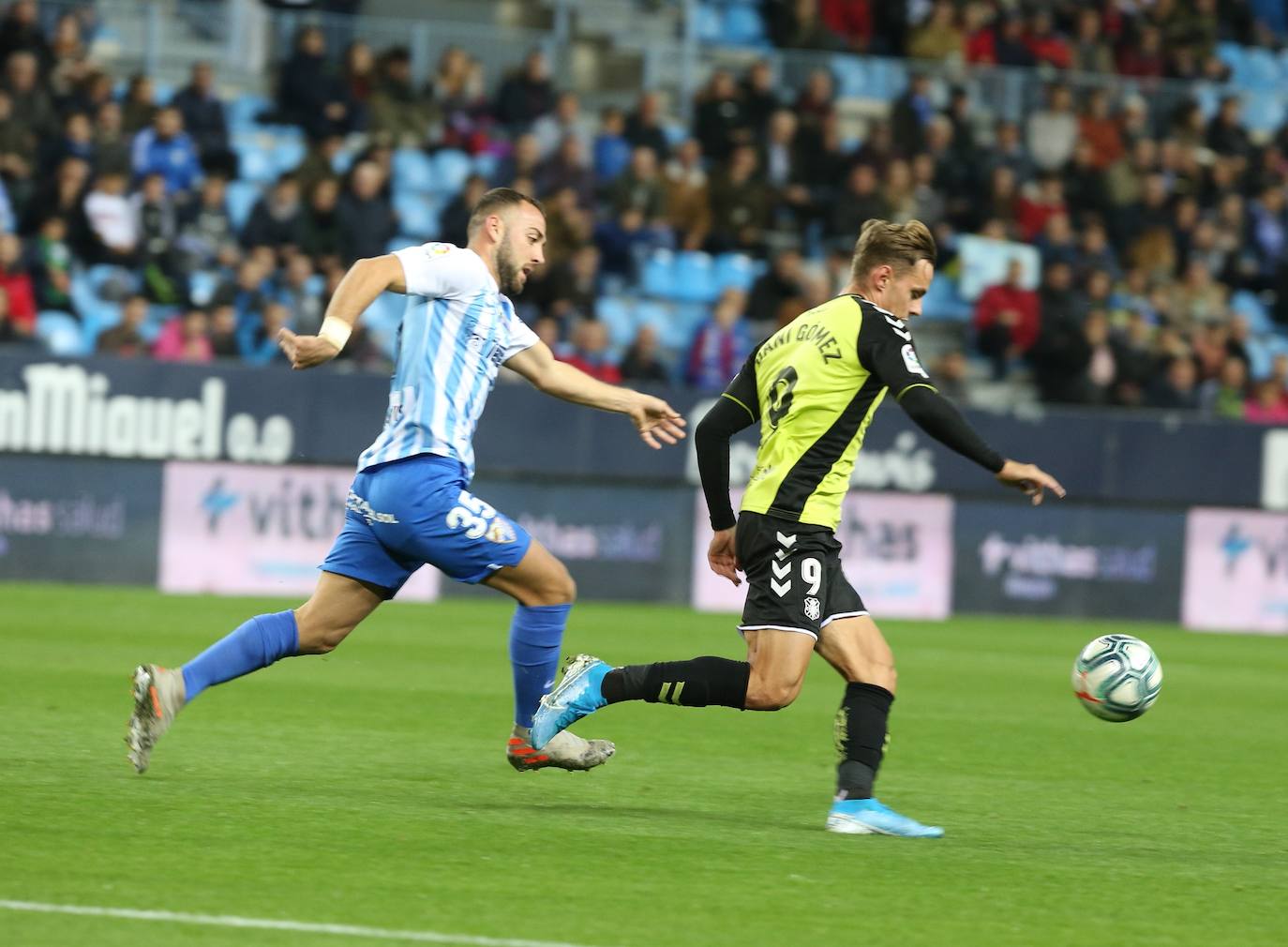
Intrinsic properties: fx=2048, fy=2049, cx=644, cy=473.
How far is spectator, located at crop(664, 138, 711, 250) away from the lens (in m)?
19.9

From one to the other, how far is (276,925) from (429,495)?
2148 millimetres

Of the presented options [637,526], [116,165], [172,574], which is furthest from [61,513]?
[637,526]

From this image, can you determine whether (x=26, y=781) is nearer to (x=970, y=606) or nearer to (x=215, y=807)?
(x=215, y=807)

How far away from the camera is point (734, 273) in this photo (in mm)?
19875

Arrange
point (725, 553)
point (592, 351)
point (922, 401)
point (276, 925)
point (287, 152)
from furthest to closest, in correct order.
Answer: point (287, 152), point (592, 351), point (725, 553), point (922, 401), point (276, 925)

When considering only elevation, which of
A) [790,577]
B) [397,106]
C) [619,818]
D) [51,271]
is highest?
[397,106]

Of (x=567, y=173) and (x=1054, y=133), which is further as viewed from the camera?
(x=1054, y=133)

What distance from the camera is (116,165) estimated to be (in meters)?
17.4

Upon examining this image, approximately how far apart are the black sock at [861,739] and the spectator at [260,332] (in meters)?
10.9

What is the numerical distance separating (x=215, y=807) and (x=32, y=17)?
44.0 ft

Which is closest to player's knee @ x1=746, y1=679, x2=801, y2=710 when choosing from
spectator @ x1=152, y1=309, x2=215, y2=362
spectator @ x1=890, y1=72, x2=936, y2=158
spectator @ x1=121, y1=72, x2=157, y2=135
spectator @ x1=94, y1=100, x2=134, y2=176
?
spectator @ x1=152, y1=309, x2=215, y2=362

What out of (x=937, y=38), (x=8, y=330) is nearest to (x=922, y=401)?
(x=8, y=330)

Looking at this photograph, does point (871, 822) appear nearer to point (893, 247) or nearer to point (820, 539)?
point (820, 539)

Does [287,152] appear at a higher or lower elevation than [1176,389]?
higher
